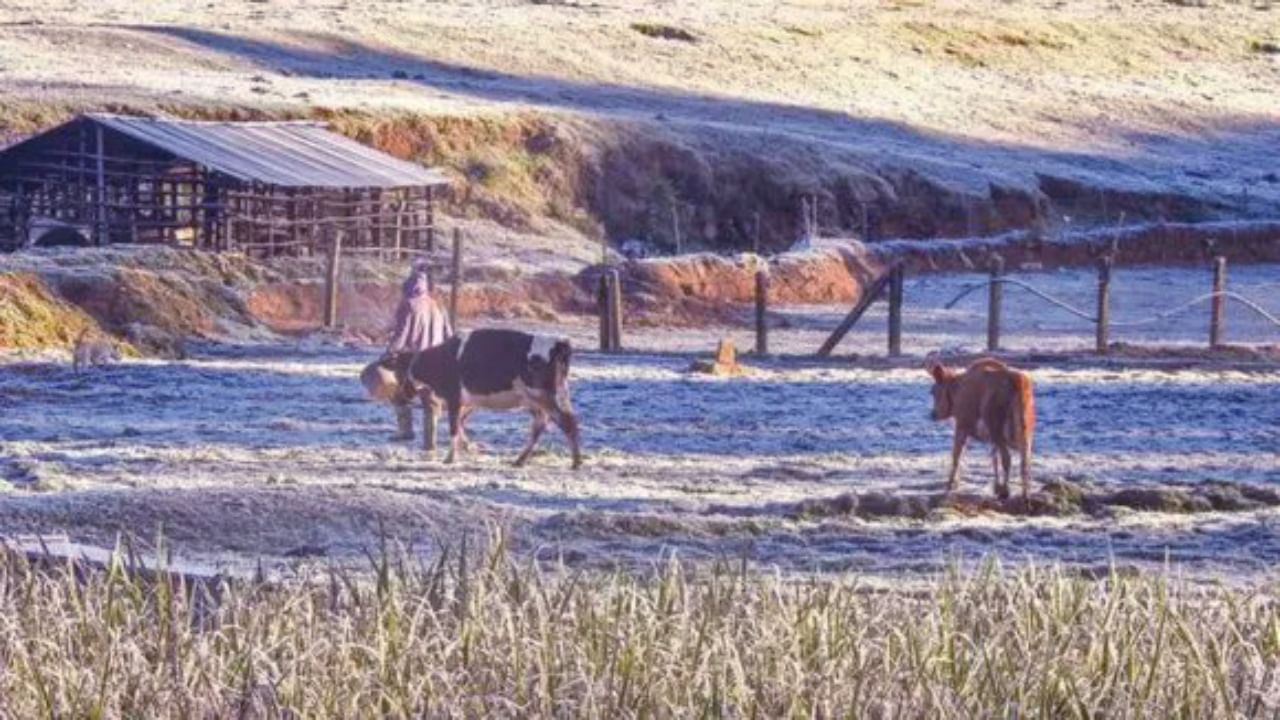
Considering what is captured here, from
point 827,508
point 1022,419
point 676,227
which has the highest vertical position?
point 676,227

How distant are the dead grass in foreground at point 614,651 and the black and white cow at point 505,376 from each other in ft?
27.9

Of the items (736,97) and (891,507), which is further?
(736,97)

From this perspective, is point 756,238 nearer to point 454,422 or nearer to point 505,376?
point 454,422

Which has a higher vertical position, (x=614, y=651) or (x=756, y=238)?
(x=756, y=238)

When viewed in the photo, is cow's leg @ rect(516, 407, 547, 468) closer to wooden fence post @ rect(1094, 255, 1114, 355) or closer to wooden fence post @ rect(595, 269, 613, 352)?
wooden fence post @ rect(595, 269, 613, 352)

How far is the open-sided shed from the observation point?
38.1 metres

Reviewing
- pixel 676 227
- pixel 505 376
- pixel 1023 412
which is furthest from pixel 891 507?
pixel 676 227

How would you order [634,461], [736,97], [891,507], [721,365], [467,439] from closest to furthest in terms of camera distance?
[891,507]
[634,461]
[467,439]
[721,365]
[736,97]

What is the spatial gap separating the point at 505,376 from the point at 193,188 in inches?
838

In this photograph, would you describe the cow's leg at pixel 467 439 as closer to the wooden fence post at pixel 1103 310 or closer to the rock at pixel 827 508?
the rock at pixel 827 508

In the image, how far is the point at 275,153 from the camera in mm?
39250

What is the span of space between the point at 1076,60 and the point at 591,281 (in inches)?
1391

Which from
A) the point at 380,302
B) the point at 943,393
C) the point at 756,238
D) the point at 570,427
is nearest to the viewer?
the point at 943,393

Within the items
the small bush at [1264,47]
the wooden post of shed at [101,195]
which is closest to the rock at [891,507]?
the wooden post of shed at [101,195]
